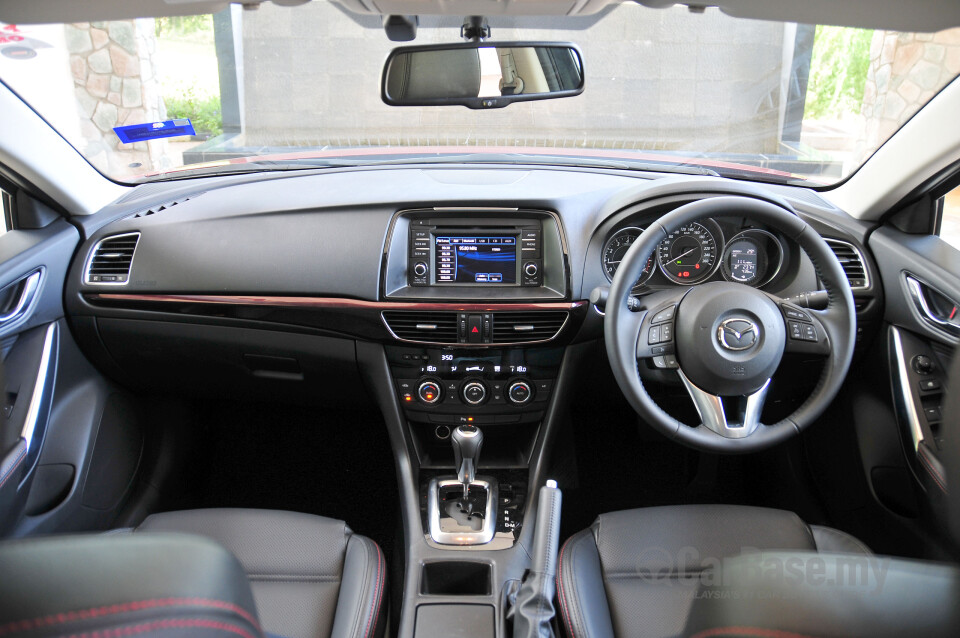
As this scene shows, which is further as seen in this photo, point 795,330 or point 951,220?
point 951,220

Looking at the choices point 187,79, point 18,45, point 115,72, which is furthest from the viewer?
point 115,72

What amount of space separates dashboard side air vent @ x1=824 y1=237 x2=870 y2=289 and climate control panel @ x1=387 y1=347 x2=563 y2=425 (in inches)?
38.0

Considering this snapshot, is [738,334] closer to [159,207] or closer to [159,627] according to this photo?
[159,627]

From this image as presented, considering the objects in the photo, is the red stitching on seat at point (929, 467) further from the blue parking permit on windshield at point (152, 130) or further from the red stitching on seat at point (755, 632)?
the blue parking permit on windshield at point (152, 130)

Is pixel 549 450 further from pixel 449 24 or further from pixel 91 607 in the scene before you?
pixel 91 607

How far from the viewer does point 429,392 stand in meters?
2.35

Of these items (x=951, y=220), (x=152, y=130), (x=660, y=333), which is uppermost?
(x=152, y=130)

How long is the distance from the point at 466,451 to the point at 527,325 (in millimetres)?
456

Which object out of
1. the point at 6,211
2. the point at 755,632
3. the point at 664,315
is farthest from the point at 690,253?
the point at 6,211

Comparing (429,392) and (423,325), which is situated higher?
(423,325)

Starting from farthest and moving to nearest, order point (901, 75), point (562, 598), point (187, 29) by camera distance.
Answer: point (187, 29), point (901, 75), point (562, 598)

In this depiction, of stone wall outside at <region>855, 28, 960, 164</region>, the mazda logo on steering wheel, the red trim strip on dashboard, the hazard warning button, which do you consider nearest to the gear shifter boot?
the hazard warning button

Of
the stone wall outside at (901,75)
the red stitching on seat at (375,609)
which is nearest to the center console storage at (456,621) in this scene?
the red stitching on seat at (375,609)

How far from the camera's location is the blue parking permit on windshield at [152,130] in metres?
2.44
